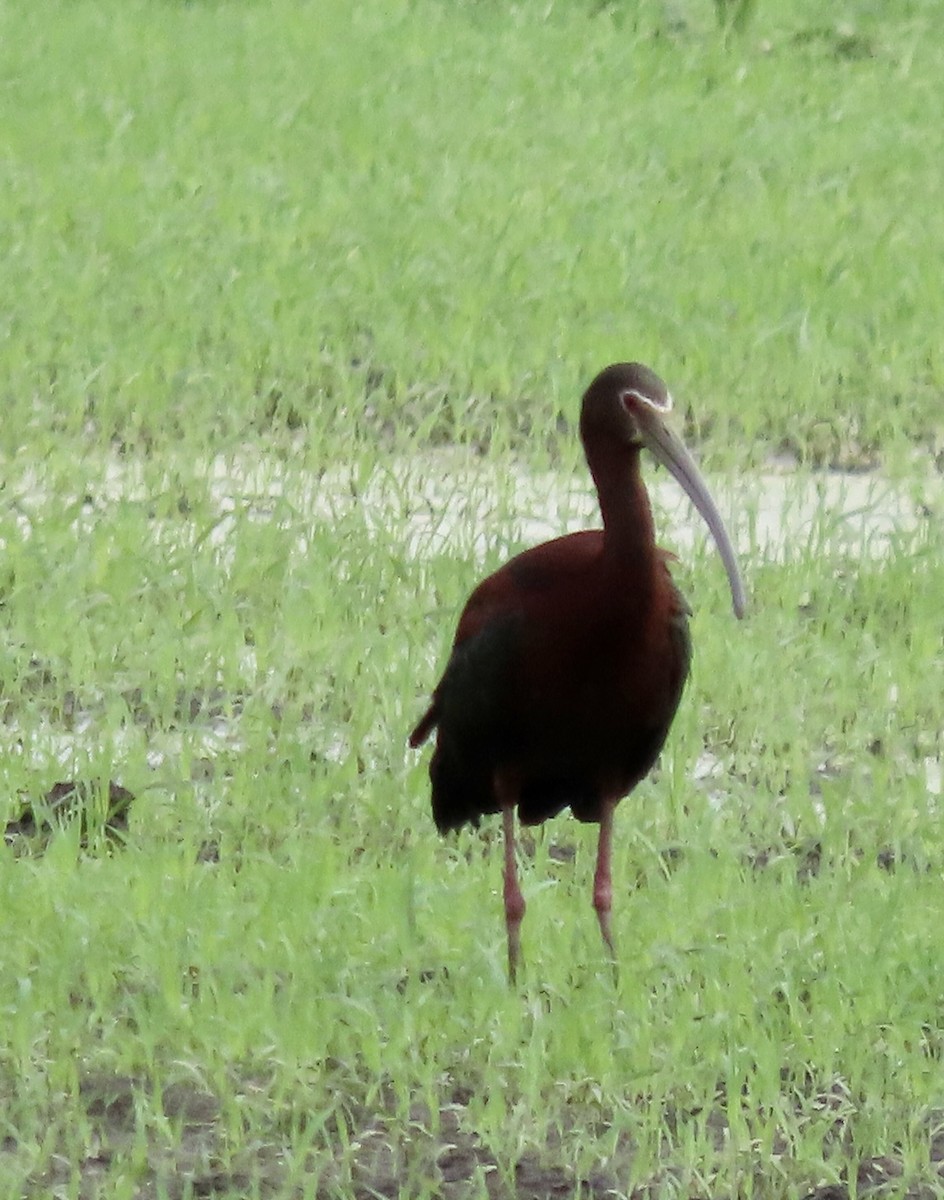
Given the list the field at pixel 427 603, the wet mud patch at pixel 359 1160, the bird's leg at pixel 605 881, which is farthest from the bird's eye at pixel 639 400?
the wet mud patch at pixel 359 1160

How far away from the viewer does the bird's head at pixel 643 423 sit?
4254 mm

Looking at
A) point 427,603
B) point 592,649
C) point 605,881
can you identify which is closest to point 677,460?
point 592,649

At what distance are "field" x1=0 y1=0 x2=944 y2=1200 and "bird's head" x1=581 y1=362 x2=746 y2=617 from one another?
2.39ft

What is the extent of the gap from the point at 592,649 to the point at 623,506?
23 centimetres

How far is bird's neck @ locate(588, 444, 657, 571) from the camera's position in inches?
163

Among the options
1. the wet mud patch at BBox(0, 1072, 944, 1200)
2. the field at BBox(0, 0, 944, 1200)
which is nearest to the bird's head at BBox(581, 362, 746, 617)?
the field at BBox(0, 0, 944, 1200)

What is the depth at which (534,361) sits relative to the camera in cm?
805

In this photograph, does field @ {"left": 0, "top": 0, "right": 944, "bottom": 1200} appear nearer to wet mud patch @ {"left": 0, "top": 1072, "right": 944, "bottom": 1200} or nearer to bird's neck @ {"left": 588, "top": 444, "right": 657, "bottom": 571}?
wet mud patch @ {"left": 0, "top": 1072, "right": 944, "bottom": 1200}

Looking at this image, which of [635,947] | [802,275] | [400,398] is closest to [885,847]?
[635,947]

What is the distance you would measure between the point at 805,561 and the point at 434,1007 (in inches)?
99.9

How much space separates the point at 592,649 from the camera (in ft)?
13.7

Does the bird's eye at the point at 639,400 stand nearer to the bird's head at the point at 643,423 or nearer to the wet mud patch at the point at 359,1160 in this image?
the bird's head at the point at 643,423

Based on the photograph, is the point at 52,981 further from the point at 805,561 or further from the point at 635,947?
the point at 805,561

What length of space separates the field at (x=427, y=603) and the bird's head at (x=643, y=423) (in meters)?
0.73
